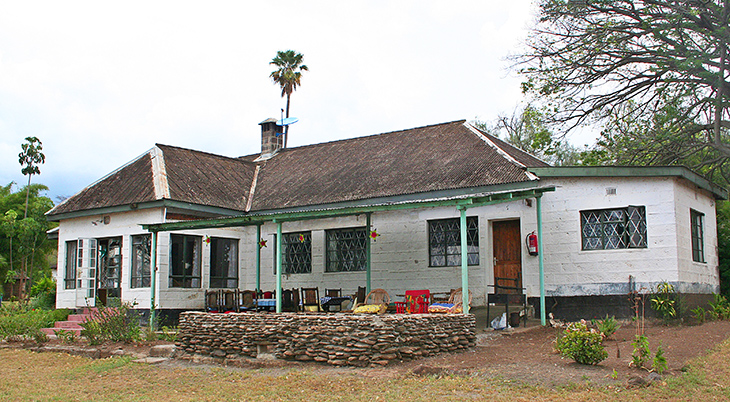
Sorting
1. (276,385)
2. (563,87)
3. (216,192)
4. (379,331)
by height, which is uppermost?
(563,87)

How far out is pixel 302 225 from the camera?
721 inches

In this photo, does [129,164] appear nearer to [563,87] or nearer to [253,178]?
[253,178]

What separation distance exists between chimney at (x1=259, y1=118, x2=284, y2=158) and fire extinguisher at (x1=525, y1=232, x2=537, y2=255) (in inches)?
450

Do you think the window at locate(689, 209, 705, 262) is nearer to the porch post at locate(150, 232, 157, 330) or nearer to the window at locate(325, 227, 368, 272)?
the window at locate(325, 227, 368, 272)

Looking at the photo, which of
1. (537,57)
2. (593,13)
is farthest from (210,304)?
(593,13)

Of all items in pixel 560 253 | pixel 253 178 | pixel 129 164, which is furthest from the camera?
pixel 253 178

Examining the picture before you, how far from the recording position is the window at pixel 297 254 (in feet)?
60.0

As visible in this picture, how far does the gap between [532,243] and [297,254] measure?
22.2 ft

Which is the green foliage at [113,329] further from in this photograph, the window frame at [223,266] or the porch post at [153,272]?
the window frame at [223,266]

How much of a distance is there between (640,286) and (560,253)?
176cm

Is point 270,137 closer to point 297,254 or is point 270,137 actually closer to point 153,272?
point 297,254

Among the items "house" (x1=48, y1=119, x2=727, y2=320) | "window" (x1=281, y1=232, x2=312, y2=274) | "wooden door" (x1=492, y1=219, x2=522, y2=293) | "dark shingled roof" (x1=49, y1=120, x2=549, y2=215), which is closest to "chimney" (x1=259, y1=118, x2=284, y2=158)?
"dark shingled roof" (x1=49, y1=120, x2=549, y2=215)

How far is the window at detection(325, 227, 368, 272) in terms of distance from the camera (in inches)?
685

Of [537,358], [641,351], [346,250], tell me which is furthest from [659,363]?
[346,250]
